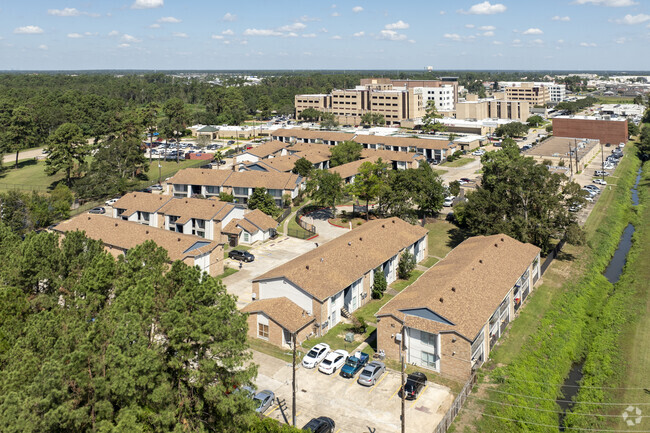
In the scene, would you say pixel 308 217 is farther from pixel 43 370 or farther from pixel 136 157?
pixel 43 370

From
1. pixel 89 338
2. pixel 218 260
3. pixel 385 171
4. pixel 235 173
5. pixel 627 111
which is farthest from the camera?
pixel 627 111

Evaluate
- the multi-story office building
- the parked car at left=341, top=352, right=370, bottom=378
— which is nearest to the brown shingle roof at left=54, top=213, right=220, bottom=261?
the parked car at left=341, top=352, right=370, bottom=378

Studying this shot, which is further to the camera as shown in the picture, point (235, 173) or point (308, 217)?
point (235, 173)

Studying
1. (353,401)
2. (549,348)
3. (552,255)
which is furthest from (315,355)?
(552,255)

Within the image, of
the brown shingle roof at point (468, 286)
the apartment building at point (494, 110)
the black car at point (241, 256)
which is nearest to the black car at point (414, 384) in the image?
the brown shingle roof at point (468, 286)

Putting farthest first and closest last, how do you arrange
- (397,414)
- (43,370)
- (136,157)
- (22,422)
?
1. (136,157)
2. (397,414)
3. (43,370)
4. (22,422)

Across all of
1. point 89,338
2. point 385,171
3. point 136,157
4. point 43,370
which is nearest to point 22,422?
point 43,370
